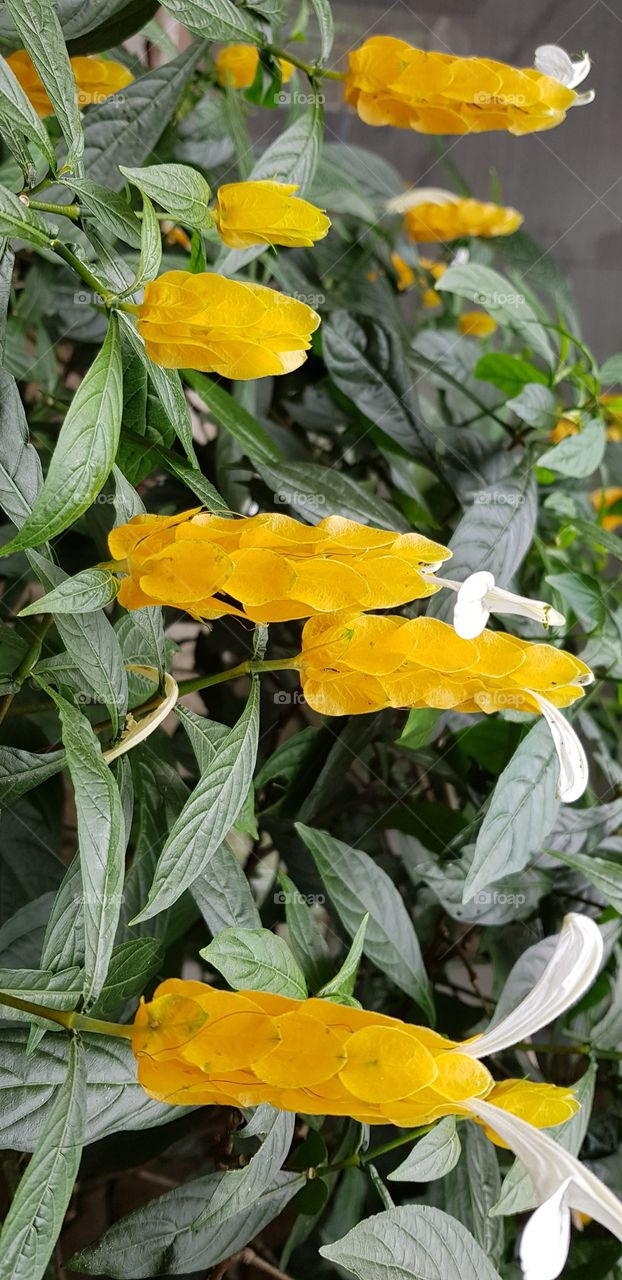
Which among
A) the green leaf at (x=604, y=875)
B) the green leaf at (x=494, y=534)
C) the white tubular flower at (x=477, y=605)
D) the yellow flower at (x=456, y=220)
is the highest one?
the white tubular flower at (x=477, y=605)

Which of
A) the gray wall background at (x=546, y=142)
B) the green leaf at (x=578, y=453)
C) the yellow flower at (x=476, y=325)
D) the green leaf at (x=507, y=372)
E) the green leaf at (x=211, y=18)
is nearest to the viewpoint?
the green leaf at (x=211, y=18)

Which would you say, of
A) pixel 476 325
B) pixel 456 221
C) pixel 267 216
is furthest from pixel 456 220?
pixel 267 216

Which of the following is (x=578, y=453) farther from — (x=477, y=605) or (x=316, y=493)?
(x=477, y=605)

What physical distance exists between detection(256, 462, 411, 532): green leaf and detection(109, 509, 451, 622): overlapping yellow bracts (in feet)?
0.55

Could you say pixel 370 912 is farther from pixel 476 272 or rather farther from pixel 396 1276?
pixel 476 272

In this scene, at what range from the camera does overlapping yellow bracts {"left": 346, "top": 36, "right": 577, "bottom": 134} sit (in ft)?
1.87

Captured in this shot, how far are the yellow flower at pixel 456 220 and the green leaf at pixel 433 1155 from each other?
0.78 meters

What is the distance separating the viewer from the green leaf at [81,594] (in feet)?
1.18

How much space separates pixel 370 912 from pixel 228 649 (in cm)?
31

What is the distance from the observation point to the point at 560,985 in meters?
0.41

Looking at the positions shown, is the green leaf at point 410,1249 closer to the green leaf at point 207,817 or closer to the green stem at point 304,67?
the green leaf at point 207,817

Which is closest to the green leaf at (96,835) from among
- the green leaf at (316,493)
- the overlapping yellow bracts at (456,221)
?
the green leaf at (316,493)

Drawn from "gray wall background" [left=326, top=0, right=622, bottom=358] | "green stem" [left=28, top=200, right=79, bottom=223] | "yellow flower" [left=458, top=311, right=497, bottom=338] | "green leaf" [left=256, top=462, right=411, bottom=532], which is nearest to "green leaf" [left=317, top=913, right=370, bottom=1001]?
"green leaf" [left=256, top=462, right=411, bottom=532]

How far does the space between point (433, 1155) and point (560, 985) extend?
125mm
